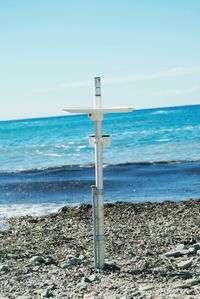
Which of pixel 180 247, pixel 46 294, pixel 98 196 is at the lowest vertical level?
pixel 46 294

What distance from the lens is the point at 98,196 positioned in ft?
36.4

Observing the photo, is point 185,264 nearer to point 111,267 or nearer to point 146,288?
point 111,267

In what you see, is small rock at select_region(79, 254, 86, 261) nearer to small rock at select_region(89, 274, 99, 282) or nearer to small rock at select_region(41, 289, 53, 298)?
small rock at select_region(89, 274, 99, 282)

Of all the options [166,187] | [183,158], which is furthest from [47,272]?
[183,158]

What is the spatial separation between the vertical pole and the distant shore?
323 mm

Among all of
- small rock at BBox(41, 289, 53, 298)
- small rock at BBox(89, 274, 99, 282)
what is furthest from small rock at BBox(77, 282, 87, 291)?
small rock at BBox(41, 289, 53, 298)

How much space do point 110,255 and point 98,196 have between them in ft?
7.08

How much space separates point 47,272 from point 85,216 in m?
7.36

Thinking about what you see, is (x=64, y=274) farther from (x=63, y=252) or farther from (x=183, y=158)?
(x=183, y=158)

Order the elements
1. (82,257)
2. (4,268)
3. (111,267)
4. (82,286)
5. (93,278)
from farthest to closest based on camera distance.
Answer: (82,257)
(4,268)
(111,267)
(93,278)
(82,286)

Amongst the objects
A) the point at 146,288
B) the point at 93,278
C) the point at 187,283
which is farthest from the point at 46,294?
the point at 187,283

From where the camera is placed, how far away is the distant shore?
10.1 meters

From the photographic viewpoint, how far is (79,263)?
11.9 metres

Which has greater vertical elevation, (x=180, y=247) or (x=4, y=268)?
(x=180, y=247)
